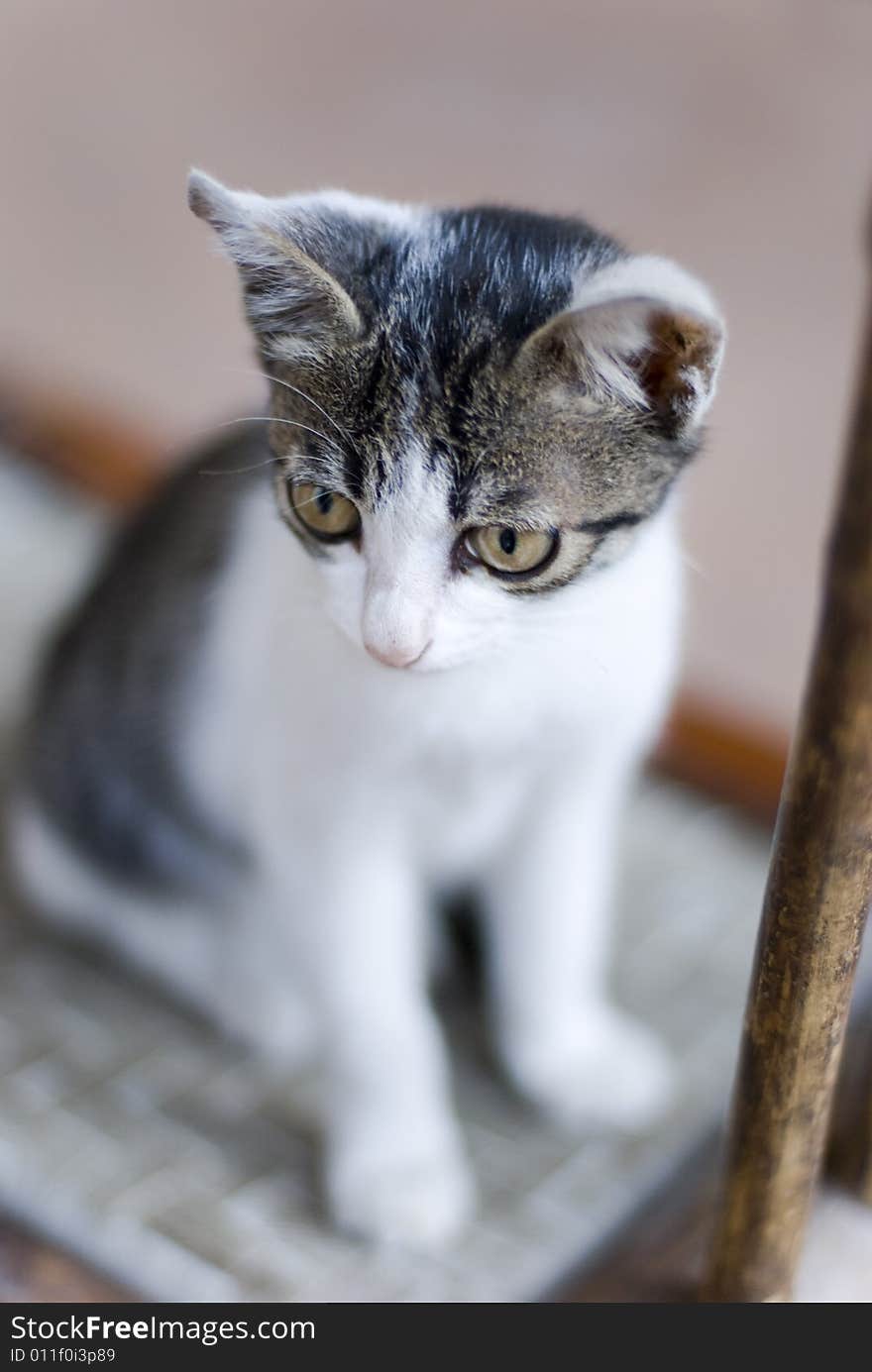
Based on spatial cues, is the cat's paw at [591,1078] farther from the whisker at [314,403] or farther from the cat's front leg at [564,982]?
the whisker at [314,403]

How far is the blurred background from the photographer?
1145 mm

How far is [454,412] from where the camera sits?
830mm

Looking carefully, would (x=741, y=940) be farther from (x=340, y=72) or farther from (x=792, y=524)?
(x=340, y=72)

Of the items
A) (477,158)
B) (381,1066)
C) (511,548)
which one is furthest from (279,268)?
(477,158)

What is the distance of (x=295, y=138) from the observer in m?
2.54

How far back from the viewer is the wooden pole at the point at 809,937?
60cm

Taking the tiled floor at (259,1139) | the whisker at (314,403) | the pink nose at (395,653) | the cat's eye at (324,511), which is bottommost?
the tiled floor at (259,1139)

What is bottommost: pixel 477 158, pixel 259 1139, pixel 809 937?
pixel 259 1139

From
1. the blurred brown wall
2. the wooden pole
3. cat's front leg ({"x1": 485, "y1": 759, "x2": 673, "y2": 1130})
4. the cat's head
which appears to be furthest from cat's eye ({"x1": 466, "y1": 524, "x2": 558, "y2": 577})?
the blurred brown wall

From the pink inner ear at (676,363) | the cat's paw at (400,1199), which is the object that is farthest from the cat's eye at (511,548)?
the cat's paw at (400,1199)

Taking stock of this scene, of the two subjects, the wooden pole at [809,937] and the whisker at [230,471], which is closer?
the wooden pole at [809,937]

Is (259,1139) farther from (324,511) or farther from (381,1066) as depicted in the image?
(324,511)

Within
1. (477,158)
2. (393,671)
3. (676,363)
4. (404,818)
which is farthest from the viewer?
(477,158)

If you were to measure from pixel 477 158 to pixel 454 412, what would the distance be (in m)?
1.77
